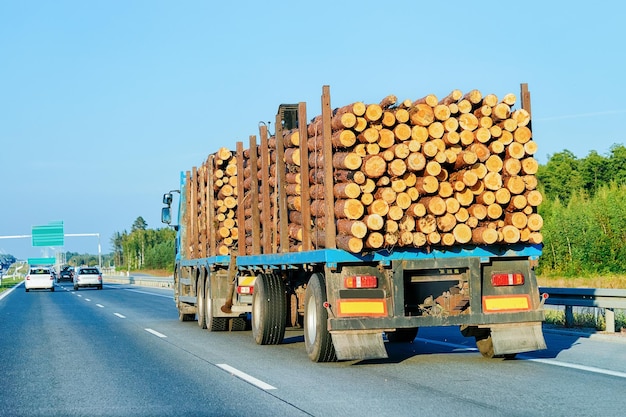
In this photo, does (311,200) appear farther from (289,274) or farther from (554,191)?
(554,191)

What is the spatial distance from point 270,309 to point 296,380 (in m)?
4.00

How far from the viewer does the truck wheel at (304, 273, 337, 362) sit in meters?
11.4

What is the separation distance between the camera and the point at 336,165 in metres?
11.3

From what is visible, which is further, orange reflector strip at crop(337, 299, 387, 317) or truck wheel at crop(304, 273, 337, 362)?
truck wheel at crop(304, 273, 337, 362)

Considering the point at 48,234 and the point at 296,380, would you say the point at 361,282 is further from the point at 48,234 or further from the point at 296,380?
the point at 48,234

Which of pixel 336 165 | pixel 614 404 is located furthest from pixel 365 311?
pixel 614 404

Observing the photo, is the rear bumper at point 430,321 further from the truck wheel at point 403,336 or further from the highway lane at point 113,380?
the truck wheel at point 403,336

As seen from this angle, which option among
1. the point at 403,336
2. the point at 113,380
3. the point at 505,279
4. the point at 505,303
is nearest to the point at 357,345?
the point at 505,303

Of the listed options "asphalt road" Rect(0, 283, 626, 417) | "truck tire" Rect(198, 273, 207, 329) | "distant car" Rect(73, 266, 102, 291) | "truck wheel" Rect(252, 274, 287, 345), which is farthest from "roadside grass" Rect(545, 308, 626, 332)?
"distant car" Rect(73, 266, 102, 291)

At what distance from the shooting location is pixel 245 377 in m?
10.6

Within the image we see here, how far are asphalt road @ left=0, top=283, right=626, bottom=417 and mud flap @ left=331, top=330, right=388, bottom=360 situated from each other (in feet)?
0.70

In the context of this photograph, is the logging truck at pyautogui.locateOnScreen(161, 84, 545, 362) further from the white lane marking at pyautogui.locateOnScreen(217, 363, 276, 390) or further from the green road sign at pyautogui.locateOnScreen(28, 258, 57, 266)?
the green road sign at pyautogui.locateOnScreen(28, 258, 57, 266)

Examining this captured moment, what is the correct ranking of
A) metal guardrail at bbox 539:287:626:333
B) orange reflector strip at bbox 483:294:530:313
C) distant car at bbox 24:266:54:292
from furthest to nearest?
distant car at bbox 24:266:54:292 < metal guardrail at bbox 539:287:626:333 < orange reflector strip at bbox 483:294:530:313

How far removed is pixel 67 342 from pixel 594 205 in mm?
34534
